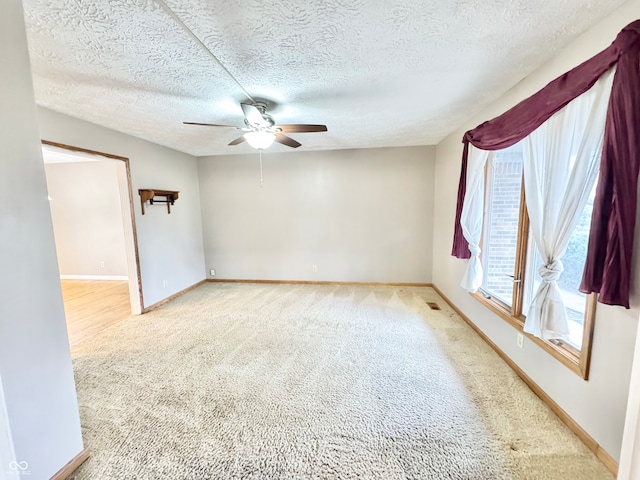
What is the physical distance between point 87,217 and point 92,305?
2.52 metres

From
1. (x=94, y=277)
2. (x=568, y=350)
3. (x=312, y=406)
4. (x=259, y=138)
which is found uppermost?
(x=259, y=138)

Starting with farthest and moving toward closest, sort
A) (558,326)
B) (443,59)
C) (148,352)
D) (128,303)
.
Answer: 1. (128,303)
2. (148,352)
3. (443,59)
4. (558,326)

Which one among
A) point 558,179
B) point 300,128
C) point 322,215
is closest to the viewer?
point 558,179

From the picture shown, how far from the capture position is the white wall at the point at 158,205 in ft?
9.36

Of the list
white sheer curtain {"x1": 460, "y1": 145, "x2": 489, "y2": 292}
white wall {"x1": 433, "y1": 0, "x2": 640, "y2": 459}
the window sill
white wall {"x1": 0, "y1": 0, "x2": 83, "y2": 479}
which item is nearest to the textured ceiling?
white wall {"x1": 433, "y1": 0, "x2": 640, "y2": 459}

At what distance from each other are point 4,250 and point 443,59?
272 centimetres

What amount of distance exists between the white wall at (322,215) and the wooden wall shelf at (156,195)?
0.90m

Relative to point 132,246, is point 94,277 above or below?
below

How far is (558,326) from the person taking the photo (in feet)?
5.44

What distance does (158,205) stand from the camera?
3.97 m

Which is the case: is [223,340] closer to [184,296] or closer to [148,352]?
[148,352]

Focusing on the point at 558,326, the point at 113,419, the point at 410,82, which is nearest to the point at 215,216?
the point at 113,419

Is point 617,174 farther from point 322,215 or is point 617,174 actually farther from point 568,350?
point 322,215

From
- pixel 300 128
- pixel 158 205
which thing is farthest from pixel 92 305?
pixel 300 128
